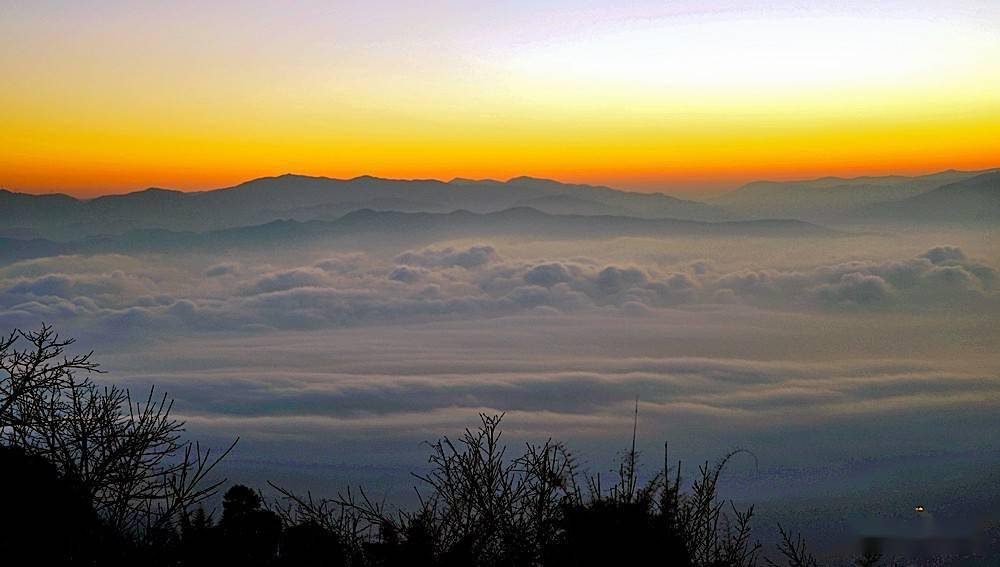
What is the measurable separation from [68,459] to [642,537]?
259 inches

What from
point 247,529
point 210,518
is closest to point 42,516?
point 210,518

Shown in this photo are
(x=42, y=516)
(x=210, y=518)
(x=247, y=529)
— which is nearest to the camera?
(x=42, y=516)

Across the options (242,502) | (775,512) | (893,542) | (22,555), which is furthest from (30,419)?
(775,512)

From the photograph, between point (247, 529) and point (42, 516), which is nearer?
point (42, 516)

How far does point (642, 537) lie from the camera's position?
11531mm

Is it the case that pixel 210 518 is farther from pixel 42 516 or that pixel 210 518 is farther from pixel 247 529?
pixel 42 516

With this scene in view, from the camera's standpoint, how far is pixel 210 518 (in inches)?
489

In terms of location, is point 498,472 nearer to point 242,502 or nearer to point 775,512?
point 242,502

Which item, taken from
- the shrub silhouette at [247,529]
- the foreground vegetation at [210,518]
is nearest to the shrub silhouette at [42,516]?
the foreground vegetation at [210,518]

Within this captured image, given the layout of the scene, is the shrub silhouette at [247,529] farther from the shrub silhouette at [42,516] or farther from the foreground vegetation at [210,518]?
the shrub silhouette at [42,516]

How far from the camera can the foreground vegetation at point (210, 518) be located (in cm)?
998

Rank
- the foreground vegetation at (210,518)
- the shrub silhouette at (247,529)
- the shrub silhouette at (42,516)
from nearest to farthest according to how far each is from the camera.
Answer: the shrub silhouette at (42,516) → the foreground vegetation at (210,518) → the shrub silhouette at (247,529)

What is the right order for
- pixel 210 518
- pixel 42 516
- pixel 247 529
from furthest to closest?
1. pixel 247 529
2. pixel 210 518
3. pixel 42 516

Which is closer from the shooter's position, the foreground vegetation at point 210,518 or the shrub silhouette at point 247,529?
the foreground vegetation at point 210,518
